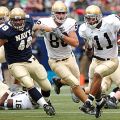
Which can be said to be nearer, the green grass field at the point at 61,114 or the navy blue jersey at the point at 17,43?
the green grass field at the point at 61,114

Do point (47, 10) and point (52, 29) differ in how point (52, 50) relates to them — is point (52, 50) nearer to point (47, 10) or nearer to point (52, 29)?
point (52, 29)

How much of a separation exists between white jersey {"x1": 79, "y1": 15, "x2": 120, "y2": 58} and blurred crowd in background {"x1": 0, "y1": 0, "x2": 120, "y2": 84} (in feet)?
18.7

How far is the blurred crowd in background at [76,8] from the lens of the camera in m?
14.5

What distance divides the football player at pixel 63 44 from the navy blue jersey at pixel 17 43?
0.34 metres

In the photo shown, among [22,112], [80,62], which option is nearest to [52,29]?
[22,112]

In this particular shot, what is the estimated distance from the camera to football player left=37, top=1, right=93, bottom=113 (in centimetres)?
866

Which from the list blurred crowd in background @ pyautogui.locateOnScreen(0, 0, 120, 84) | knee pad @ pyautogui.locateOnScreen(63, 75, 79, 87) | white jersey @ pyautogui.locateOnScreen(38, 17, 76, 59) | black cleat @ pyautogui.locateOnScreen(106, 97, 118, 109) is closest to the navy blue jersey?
white jersey @ pyautogui.locateOnScreen(38, 17, 76, 59)

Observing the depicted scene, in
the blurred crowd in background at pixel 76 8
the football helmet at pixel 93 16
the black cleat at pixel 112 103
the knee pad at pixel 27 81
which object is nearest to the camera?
the knee pad at pixel 27 81

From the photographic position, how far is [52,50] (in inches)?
361

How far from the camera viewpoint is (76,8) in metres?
15.3

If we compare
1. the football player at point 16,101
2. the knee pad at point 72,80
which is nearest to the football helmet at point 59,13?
the knee pad at point 72,80

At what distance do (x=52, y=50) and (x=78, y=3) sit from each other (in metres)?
6.42

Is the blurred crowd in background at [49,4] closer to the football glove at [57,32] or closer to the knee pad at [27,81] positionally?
the football glove at [57,32]

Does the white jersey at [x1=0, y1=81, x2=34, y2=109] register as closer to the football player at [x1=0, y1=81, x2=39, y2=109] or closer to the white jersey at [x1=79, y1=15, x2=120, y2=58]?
the football player at [x1=0, y1=81, x2=39, y2=109]
